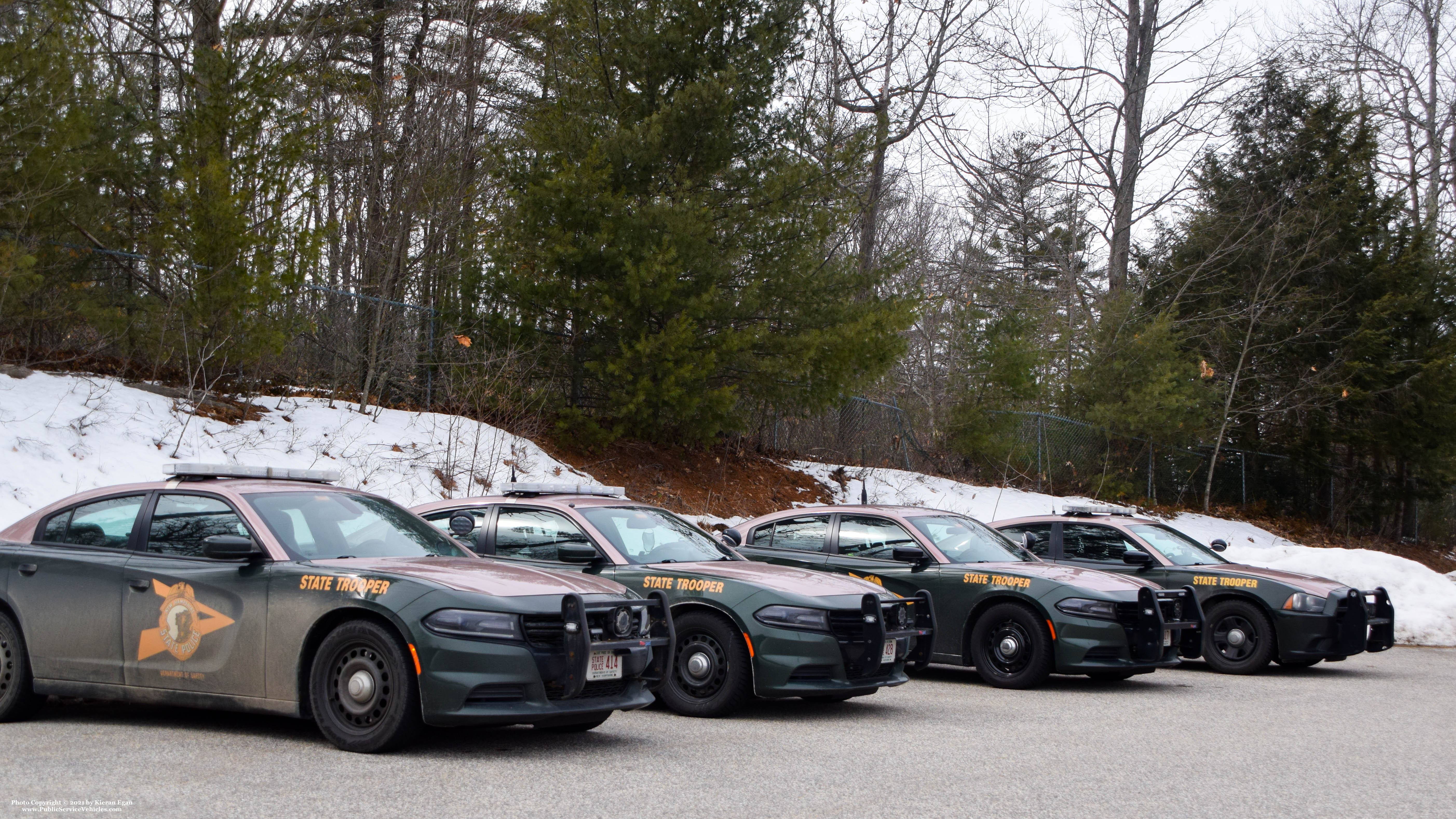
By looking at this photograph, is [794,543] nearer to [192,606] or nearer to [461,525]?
[461,525]

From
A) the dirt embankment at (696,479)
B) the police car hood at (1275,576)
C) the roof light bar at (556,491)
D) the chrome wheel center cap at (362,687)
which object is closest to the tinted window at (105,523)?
the chrome wheel center cap at (362,687)

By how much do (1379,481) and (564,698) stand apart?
3190cm

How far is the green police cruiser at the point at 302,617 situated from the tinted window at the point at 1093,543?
681cm

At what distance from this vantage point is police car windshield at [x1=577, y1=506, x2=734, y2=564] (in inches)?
349

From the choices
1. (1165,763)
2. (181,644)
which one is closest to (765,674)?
(1165,763)

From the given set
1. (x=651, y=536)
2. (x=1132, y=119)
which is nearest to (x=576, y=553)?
(x=651, y=536)

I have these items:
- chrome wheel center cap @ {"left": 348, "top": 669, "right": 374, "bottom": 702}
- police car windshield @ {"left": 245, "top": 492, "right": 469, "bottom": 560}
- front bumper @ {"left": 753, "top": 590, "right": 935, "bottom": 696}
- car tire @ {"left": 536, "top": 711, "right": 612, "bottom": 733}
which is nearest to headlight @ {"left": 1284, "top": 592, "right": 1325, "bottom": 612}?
front bumper @ {"left": 753, "top": 590, "right": 935, "bottom": 696}

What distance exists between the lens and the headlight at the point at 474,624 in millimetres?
6105

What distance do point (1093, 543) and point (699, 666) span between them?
6212 mm

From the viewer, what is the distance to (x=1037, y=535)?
13164mm

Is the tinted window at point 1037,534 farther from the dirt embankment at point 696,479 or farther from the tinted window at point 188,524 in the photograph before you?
the tinted window at point 188,524

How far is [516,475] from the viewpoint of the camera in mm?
17141

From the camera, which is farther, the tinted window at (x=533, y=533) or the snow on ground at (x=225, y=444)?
the snow on ground at (x=225, y=444)

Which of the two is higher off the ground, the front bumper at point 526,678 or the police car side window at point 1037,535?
the police car side window at point 1037,535
